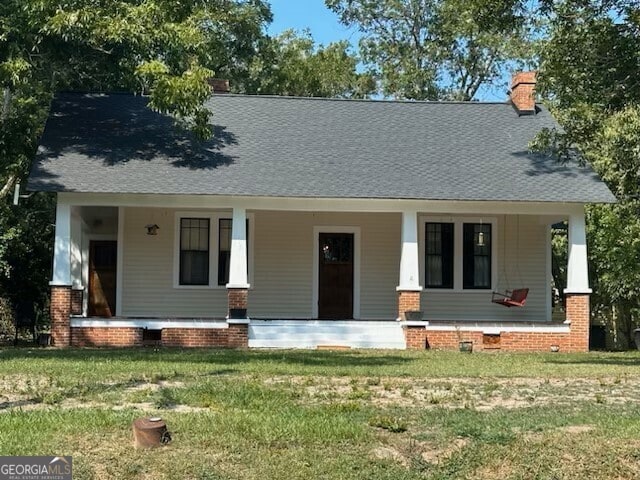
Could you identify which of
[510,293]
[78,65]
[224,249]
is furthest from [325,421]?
[78,65]

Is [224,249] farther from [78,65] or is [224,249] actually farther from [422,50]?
[422,50]

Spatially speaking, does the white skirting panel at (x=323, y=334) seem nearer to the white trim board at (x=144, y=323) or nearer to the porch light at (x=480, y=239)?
the white trim board at (x=144, y=323)

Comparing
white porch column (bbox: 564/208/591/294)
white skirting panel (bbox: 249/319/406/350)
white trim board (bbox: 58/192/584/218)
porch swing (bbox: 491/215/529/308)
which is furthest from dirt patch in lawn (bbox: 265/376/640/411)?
porch swing (bbox: 491/215/529/308)

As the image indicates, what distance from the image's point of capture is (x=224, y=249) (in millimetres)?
20875

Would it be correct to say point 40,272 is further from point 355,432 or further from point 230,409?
point 355,432

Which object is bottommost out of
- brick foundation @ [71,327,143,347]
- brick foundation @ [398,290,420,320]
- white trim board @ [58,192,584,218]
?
brick foundation @ [71,327,143,347]

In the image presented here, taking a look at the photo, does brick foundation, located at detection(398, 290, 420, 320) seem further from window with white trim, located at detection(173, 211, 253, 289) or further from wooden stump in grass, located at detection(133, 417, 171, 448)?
wooden stump in grass, located at detection(133, 417, 171, 448)

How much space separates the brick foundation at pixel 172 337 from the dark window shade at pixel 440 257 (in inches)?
215

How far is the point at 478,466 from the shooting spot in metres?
6.73

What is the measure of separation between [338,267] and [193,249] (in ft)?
11.8

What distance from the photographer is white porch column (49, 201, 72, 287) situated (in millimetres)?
17969

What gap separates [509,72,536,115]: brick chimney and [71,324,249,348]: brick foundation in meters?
10.1

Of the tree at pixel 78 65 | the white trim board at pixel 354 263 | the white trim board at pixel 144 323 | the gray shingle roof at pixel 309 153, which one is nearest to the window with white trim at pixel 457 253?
the white trim board at pixel 354 263

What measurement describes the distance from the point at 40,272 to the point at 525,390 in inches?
635
